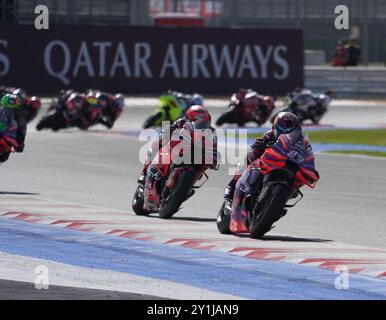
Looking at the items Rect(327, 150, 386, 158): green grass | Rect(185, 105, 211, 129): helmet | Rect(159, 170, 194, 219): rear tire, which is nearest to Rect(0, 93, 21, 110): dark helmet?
Rect(159, 170, 194, 219): rear tire

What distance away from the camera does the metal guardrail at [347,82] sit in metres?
49.8

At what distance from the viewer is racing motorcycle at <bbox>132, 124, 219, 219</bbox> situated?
15922mm

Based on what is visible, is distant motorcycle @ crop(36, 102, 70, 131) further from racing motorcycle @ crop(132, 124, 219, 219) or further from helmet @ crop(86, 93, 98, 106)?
racing motorcycle @ crop(132, 124, 219, 219)

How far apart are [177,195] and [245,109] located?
2065cm

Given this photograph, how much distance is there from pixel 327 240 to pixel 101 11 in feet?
123

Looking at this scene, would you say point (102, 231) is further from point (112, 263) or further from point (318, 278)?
point (318, 278)

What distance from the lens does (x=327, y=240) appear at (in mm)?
14438

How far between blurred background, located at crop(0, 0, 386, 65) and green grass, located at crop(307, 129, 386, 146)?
13.3 m

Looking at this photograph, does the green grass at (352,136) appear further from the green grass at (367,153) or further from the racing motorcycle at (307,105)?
the green grass at (367,153)

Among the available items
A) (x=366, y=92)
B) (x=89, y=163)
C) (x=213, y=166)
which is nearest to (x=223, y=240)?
(x=213, y=166)

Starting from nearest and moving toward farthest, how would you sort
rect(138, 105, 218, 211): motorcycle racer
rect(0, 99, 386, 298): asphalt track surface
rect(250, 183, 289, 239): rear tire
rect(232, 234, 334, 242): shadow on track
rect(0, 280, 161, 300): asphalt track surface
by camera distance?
rect(0, 280, 161, 300): asphalt track surface < rect(250, 183, 289, 239): rear tire < rect(232, 234, 334, 242): shadow on track < rect(0, 99, 386, 298): asphalt track surface < rect(138, 105, 218, 211): motorcycle racer

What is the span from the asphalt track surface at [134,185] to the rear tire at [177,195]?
23 cm

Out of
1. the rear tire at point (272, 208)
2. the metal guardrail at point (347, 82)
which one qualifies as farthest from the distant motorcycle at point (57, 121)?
the rear tire at point (272, 208)

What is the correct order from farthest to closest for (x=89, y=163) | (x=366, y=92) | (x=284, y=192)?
(x=366, y=92) < (x=89, y=163) < (x=284, y=192)
